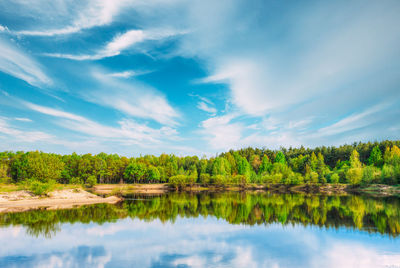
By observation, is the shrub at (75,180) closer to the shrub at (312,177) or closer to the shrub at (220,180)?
the shrub at (220,180)

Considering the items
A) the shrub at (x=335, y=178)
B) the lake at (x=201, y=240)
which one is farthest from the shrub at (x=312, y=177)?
the lake at (x=201, y=240)

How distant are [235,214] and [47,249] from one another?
74.5 feet

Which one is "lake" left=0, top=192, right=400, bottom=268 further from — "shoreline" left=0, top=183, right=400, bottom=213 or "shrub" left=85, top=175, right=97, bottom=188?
"shrub" left=85, top=175, right=97, bottom=188

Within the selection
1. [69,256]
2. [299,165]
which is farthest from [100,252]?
[299,165]

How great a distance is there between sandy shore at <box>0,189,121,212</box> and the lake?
8553 mm

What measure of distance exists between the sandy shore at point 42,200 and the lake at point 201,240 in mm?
8553

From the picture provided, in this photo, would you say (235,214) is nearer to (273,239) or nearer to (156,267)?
(273,239)

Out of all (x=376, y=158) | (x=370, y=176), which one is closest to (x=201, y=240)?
(x=370, y=176)

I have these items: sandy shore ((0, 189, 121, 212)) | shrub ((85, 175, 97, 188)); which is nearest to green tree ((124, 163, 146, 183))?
shrub ((85, 175, 97, 188))

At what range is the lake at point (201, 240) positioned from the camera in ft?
51.6

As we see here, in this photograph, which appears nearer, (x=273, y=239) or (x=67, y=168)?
(x=273, y=239)

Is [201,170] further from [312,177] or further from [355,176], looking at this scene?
[355,176]

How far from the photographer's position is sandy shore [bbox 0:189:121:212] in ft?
128

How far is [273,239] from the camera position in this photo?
69.6 feet
